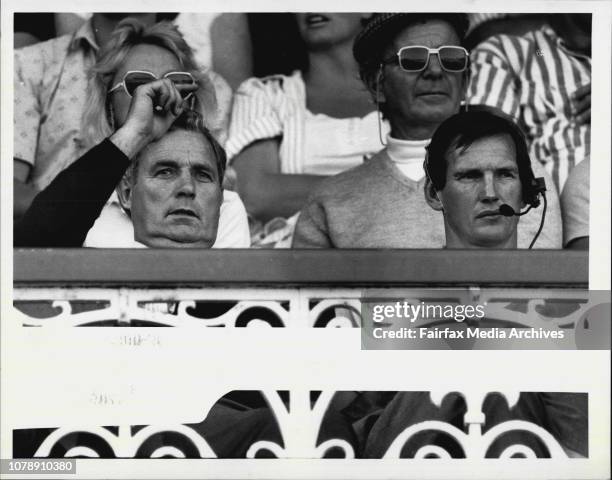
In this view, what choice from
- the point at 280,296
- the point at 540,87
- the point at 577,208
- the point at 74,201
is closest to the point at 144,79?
the point at 74,201

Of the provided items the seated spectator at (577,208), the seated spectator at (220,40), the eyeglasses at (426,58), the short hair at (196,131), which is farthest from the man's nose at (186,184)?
the seated spectator at (577,208)

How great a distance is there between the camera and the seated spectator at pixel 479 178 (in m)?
7.27

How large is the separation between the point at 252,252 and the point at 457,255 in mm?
964

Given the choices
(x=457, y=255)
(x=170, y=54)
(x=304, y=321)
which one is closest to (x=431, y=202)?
(x=457, y=255)

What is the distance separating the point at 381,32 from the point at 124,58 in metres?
1.26

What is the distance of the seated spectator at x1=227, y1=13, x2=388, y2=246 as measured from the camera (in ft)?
24.1

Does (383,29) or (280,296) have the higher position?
(383,29)

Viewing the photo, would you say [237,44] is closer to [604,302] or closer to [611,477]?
[604,302]

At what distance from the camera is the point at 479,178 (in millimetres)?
7289

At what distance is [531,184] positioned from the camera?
288 inches

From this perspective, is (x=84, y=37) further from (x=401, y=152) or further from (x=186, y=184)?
(x=401, y=152)

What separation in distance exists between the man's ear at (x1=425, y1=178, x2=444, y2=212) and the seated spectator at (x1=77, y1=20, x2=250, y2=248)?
0.89 m

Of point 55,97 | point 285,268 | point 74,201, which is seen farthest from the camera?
point 55,97

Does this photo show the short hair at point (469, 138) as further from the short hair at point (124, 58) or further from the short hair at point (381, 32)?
the short hair at point (124, 58)
